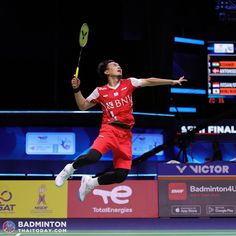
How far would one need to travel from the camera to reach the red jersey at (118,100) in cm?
622

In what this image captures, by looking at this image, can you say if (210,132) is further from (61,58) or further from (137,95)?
(61,58)

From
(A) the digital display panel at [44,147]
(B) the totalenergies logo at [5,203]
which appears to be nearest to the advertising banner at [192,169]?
(B) the totalenergies logo at [5,203]

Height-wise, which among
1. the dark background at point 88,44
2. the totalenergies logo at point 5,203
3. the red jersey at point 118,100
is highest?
the dark background at point 88,44

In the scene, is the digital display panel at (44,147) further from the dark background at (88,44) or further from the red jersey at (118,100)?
the red jersey at (118,100)

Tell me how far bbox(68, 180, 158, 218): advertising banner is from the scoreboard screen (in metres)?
6.52

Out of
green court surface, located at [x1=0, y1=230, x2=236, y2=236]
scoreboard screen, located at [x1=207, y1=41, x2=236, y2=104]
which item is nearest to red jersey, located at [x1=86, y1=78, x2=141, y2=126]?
green court surface, located at [x1=0, y1=230, x2=236, y2=236]

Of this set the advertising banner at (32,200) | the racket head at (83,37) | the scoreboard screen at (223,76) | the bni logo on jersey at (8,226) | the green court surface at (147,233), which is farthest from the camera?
the scoreboard screen at (223,76)

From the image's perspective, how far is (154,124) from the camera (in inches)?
633

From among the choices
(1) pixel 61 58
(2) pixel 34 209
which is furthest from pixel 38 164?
(2) pixel 34 209

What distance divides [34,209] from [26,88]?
789cm

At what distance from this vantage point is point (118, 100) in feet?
20.5

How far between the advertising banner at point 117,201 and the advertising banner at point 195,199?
21cm

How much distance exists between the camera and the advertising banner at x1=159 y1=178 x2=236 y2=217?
349 inches

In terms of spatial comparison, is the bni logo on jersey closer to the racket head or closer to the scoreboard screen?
the racket head
